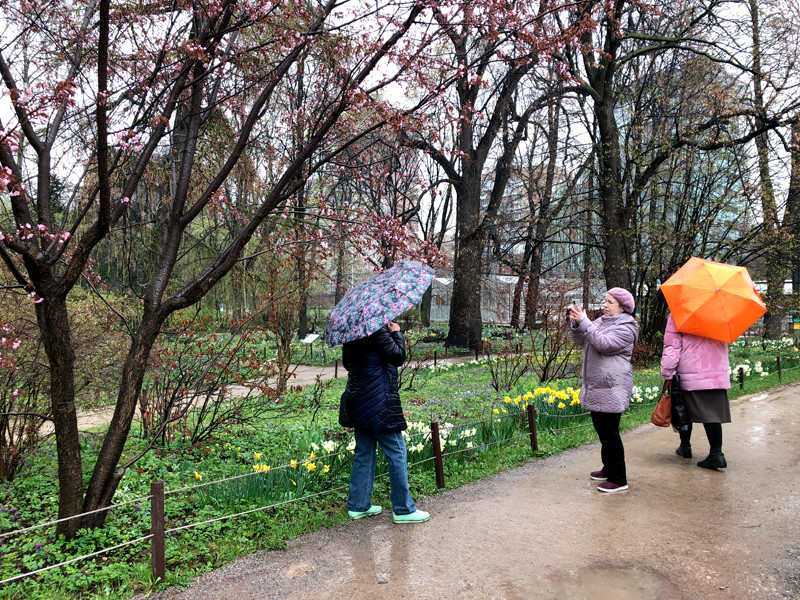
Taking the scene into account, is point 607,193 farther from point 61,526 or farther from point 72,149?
point 61,526

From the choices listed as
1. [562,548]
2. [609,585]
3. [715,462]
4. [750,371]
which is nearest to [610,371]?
[562,548]

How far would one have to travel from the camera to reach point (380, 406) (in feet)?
12.6

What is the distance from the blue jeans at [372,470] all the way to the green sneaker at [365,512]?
22mm

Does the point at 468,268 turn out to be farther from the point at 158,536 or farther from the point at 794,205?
the point at 158,536

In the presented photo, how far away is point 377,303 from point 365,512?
165cm

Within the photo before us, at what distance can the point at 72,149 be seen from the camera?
500 centimetres

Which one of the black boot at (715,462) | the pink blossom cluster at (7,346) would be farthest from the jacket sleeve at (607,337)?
the pink blossom cluster at (7,346)

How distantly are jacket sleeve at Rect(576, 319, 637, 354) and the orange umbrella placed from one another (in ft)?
3.13

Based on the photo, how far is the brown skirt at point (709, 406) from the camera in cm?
516

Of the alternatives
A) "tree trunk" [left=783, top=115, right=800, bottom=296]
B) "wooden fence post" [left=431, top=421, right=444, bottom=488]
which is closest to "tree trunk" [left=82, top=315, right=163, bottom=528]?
"wooden fence post" [left=431, top=421, right=444, bottom=488]

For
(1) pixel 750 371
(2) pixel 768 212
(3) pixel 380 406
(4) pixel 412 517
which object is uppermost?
(2) pixel 768 212

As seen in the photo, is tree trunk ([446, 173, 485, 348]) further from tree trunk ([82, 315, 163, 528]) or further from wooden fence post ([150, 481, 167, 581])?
wooden fence post ([150, 481, 167, 581])

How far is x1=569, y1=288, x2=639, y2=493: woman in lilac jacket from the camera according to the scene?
177 inches

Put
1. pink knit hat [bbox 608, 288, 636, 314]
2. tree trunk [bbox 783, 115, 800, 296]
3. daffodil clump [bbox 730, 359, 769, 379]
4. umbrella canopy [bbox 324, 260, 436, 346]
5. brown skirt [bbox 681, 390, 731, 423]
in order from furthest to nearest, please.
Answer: tree trunk [bbox 783, 115, 800, 296], daffodil clump [bbox 730, 359, 769, 379], brown skirt [bbox 681, 390, 731, 423], pink knit hat [bbox 608, 288, 636, 314], umbrella canopy [bbox 324, 260, 436, 346]
